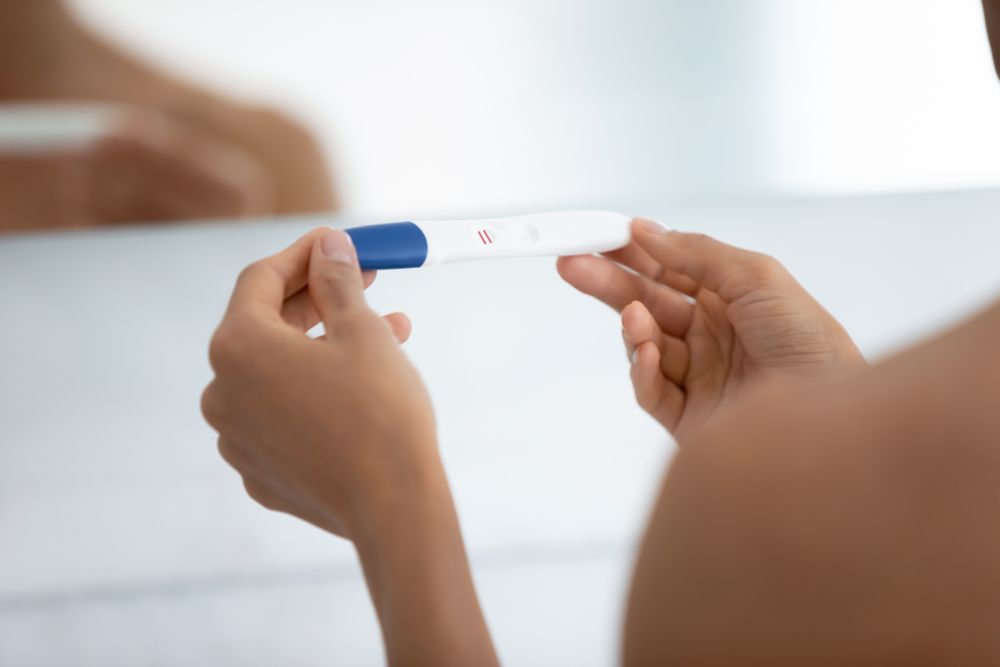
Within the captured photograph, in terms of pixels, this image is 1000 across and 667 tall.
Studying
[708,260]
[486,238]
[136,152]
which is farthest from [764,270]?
[136,152]

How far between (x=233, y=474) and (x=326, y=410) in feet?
1.02

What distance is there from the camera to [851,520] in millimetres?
244

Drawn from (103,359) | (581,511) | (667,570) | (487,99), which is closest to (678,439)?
(581,511)

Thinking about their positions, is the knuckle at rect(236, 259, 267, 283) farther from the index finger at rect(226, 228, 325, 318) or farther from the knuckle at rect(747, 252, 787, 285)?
the knuckle at rect(747, 252, 787, 285)

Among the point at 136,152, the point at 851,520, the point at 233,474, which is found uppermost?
the point at 136,152

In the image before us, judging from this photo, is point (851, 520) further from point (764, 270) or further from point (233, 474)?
point (233, 474)

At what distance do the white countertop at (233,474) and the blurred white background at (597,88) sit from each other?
0.66 meters

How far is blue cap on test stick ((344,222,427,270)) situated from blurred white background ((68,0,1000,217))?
1131 millimetres

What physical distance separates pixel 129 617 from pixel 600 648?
0.27m

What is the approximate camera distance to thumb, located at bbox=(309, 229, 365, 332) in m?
0.45

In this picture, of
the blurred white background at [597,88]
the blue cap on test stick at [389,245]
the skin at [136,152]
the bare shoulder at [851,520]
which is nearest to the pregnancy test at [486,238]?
the blue cap on test stick at [389,245]

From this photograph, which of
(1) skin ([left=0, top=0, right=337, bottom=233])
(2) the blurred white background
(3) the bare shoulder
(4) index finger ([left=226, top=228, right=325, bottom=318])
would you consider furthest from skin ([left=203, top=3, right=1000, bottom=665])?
(2) the blurred white background

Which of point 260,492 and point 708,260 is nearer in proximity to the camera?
point 260,492

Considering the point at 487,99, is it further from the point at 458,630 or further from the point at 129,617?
the point at 458,630
